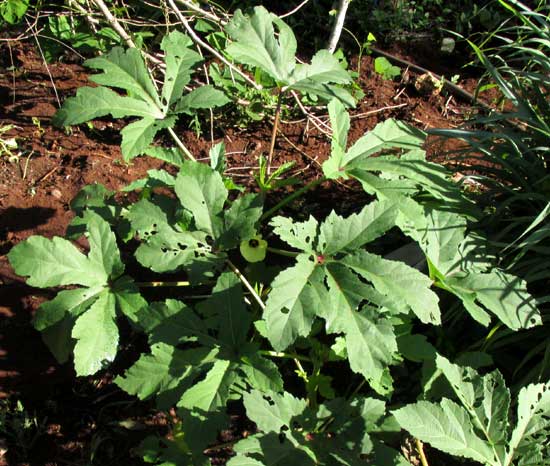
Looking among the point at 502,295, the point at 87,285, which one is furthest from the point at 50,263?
the point at 502,295

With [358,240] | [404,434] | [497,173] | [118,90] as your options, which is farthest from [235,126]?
[404,434]

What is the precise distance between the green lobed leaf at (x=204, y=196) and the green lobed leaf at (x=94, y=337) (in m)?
0.43

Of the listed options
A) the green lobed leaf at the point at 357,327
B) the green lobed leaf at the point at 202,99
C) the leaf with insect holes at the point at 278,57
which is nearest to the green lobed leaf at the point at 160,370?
the green lobed leaf at the point at 357,327

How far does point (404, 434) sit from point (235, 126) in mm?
2030

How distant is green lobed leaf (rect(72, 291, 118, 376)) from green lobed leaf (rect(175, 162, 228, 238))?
430 mm

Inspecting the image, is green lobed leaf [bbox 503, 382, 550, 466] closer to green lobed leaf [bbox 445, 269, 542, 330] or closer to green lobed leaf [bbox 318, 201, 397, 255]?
green lobed leaf [bbox 445, 269, 542, 330]

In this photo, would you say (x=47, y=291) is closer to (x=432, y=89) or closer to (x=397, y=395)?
(x=397, y=395)

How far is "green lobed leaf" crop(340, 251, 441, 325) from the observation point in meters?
1.77

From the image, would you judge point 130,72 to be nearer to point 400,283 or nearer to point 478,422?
point 400,283

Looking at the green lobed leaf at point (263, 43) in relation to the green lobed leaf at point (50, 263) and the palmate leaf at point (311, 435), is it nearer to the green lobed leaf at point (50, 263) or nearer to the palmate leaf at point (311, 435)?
the green lobed leaf at point (50, 263)

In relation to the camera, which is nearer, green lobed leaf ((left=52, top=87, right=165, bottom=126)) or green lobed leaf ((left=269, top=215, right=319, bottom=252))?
green lobed leaf ((left=269, top=215, right=319, bottom=252))

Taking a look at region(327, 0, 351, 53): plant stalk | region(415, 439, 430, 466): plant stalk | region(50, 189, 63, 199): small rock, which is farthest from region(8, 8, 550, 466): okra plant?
region(327, 0, 351, 53): plant stalk

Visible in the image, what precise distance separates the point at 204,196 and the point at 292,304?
21.7 inches

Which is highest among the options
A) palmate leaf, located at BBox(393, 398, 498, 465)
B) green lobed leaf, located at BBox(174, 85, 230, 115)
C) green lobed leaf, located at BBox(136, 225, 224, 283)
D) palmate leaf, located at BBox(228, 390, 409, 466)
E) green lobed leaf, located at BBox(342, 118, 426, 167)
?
green lobed leaf, located at BBox(342, 118, 426, 167)
